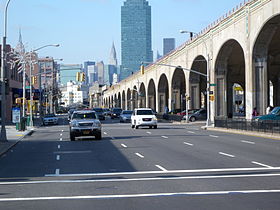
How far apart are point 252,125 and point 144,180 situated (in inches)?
1020

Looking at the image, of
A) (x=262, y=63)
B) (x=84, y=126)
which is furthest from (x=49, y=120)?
(x=84, y=126)

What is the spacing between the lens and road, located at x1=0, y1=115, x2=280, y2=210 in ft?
35.0

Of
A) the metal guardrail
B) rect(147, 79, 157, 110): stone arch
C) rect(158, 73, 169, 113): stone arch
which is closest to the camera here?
the metal guardrail

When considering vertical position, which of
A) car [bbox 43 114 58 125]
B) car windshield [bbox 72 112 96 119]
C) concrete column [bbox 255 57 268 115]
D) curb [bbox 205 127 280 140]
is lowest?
curb [bbox 205 127 280 140]

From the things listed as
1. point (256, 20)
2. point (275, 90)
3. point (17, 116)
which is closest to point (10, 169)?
point (17, 116)

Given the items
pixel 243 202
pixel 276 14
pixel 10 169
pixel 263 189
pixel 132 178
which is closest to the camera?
pixel 243 202

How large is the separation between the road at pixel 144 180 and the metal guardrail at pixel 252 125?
39.1 ft

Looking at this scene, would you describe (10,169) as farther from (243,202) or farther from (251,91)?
(251,91)

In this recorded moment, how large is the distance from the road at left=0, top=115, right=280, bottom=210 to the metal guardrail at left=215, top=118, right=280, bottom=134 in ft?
39.1

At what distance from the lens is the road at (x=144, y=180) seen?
10.7 metres

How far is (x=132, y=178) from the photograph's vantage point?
1468 centimetres

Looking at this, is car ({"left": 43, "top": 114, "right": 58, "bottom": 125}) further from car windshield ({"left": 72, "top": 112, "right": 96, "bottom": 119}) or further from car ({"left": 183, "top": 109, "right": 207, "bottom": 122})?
car windshield ({"left": 72, "top": 112, "right": 96, "bottom": 119})

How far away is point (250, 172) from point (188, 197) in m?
4.80

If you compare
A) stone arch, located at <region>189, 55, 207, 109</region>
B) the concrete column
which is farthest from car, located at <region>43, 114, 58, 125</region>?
the concrete column
